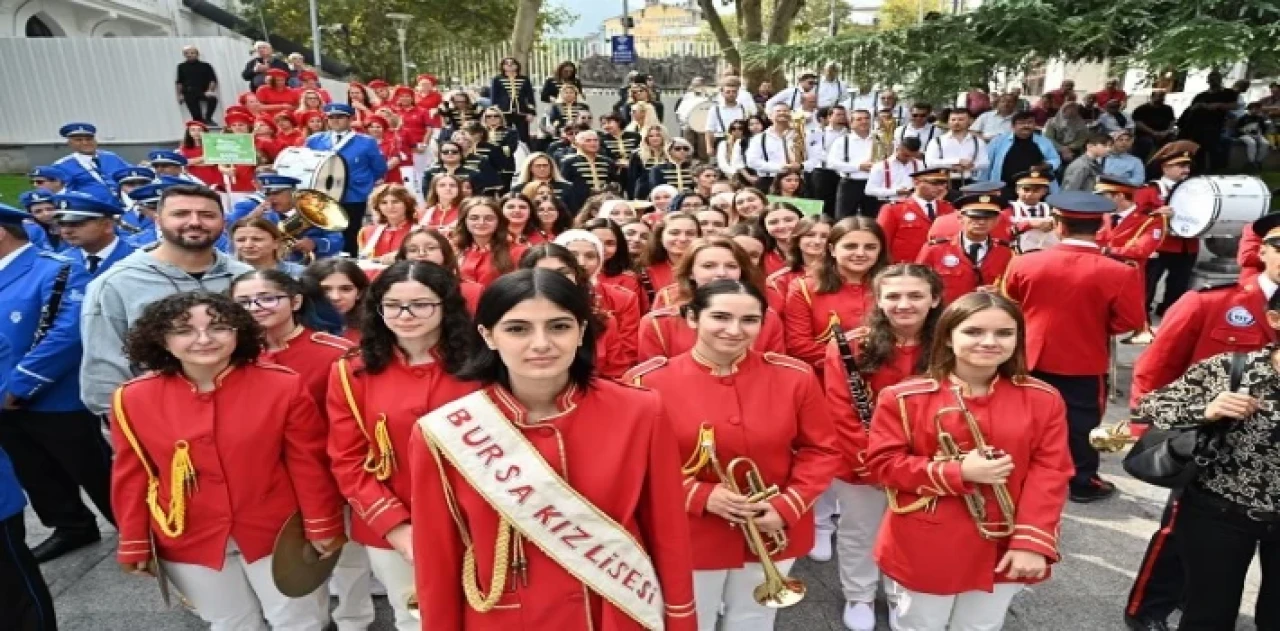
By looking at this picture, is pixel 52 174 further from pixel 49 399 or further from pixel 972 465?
pixel 972 465

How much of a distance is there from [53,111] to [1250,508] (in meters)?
22.9

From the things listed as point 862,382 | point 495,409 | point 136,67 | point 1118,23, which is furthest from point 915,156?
point 136,67

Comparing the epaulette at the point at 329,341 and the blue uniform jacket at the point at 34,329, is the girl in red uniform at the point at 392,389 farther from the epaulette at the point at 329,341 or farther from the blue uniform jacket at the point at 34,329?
the blue uniform jacket at the point at 34,329

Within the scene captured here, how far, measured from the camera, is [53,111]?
1834 cm

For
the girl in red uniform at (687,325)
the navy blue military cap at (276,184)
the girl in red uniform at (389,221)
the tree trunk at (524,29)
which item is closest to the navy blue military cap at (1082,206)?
the girl in red uniform at (687,325)

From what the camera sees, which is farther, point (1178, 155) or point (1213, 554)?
point (1178, 155)

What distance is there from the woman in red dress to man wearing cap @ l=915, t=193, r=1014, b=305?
7.69 ft

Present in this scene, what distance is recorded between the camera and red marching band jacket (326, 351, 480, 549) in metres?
3.04

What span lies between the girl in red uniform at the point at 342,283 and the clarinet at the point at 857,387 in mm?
2412

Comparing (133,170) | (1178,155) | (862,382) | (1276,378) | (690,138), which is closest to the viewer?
(1276,378)

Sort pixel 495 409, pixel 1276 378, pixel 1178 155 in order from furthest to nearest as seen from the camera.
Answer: pixel 1178 155 → pixel 1276 378 → pixel 495 409

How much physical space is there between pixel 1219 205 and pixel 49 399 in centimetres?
911

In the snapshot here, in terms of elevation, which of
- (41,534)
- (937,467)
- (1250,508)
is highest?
(937,467)

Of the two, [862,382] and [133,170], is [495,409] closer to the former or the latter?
[862,382]
